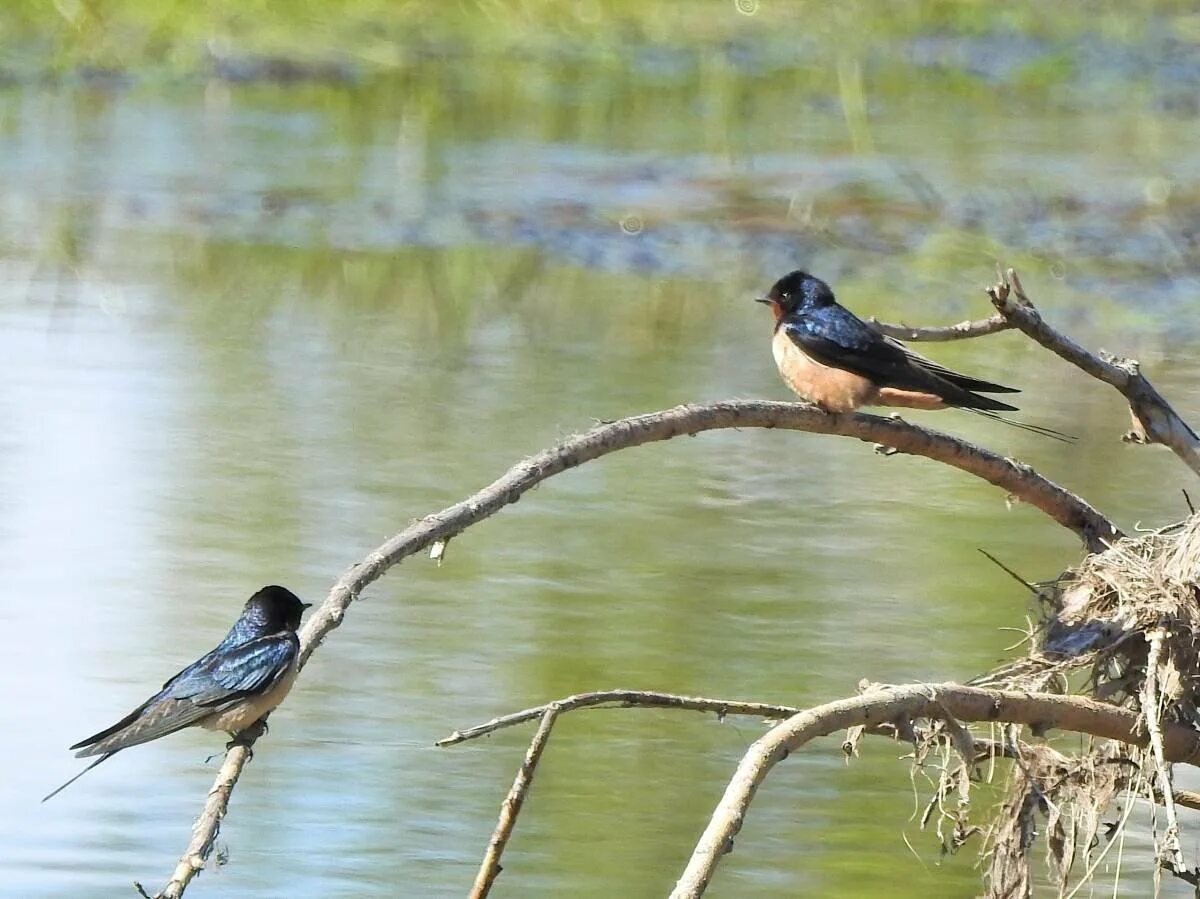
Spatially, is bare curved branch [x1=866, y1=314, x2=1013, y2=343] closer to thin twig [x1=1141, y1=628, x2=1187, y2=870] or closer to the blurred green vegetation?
thin twig [x1=1141, y1=628, x2=1187, y2=870]

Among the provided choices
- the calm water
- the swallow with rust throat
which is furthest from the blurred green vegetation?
the swallow with rust throat

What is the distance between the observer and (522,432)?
8477mm

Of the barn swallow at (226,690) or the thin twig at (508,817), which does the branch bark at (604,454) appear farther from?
the thin twig at (508,817)

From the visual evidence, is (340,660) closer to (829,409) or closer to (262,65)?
(829,409)

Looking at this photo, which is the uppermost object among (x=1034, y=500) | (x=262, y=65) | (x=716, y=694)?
(x=262, y=65)

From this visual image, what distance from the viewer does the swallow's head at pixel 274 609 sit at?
14.1ft

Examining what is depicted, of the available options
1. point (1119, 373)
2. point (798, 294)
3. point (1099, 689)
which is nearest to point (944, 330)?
point (1119, 373)

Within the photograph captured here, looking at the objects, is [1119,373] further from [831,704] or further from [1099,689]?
[831,704]

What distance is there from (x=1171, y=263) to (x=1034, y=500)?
7522 millimetres

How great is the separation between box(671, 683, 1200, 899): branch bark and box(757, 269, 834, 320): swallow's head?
141 cm

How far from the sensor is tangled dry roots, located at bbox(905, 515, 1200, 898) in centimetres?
430

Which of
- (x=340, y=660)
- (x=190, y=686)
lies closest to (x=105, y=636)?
(x=340, y=660)

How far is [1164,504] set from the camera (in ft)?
26.0

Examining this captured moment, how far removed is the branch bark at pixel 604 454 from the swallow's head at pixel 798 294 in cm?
89
